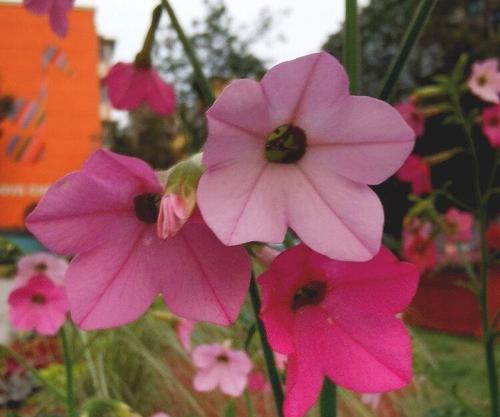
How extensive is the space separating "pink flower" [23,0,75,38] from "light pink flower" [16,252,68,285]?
0.50 metres

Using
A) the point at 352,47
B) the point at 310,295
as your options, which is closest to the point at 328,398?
the point at 310,295

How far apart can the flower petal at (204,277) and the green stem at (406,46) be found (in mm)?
162

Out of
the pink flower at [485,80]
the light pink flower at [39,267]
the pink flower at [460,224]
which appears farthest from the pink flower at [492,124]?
the light pink flower at [39,267]

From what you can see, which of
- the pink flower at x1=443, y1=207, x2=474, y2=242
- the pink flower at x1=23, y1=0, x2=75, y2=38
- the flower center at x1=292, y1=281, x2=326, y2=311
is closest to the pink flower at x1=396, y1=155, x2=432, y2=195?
the pink flower at x1=443, y1=207, x2=474, y2=242

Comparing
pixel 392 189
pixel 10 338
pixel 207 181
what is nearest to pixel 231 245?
pixel 207 181

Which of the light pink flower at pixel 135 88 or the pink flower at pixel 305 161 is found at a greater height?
the pink flower at pixel 305 161

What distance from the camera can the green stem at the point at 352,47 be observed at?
1.33ft

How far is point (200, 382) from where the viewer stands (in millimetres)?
1146

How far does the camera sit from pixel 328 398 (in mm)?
384

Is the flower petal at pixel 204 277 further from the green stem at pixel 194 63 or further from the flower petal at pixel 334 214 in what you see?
the green stem at pixel 194 63

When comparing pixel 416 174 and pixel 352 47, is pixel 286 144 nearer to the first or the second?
pixel 352 47

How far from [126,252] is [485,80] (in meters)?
1.45

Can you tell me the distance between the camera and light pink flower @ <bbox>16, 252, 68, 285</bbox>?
0.97 metres

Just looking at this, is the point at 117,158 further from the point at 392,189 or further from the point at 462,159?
the point at 392,189
